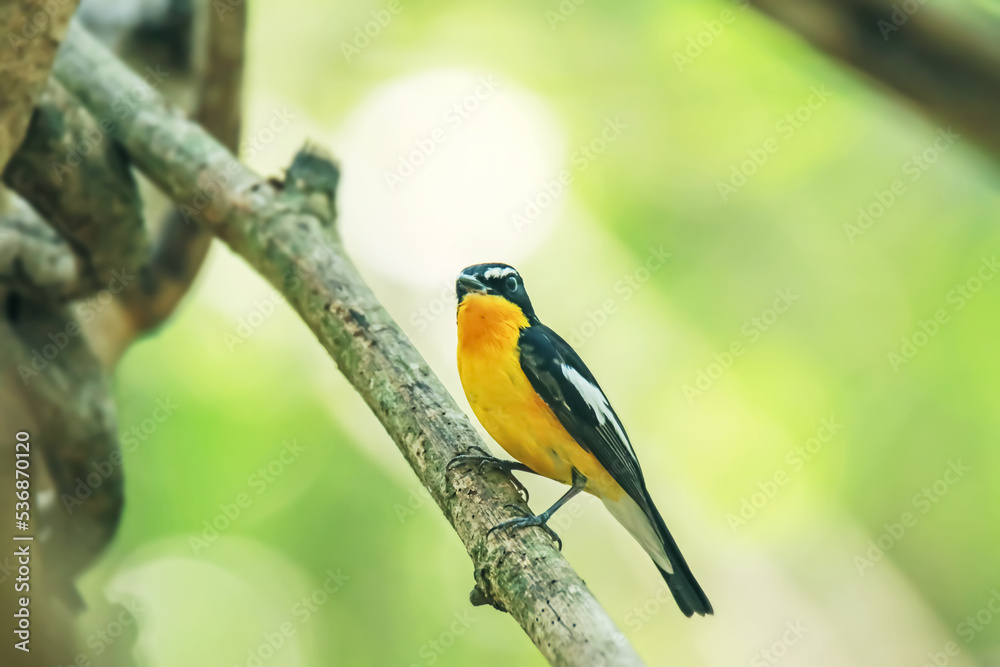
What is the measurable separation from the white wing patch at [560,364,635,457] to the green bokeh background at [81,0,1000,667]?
11.7 ft

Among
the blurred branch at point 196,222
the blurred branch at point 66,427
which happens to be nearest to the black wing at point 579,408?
the blurred branch at point 66,427

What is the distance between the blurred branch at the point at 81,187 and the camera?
3850 millimetres

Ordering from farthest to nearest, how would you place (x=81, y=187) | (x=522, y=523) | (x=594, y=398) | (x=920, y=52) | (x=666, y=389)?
(x=666, y=389) < (x=81, y=187) < (x=594, y=398) < (x=920, y=52) < (x=522, y=523)

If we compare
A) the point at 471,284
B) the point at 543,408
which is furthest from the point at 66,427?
the point at 543,408

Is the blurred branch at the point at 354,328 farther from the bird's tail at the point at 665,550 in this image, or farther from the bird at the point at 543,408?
the bird's tail at the point at 665,550

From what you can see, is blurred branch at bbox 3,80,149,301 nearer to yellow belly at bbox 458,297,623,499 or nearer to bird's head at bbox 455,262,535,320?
bird's head at bbox 455,262,535,320

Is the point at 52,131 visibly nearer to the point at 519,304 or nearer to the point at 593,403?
the point at 519,304

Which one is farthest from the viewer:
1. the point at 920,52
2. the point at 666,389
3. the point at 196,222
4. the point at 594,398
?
the point at 666,389

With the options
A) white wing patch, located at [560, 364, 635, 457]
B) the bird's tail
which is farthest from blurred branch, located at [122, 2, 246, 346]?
the bird's tail

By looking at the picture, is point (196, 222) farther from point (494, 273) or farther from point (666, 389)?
point (666, 389)

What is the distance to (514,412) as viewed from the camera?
3.12 metres

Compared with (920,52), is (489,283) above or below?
below

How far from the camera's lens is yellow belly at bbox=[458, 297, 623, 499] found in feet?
10.2

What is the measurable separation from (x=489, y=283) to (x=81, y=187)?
243 cm
